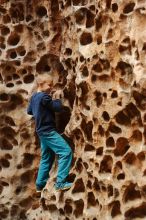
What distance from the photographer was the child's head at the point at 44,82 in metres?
5.96

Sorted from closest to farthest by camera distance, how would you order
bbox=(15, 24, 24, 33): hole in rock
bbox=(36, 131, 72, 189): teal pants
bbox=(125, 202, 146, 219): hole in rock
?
1. bbox=(125, 202, 146, 219): hole in rock
2. bbox=(36, 131, 72, 189): teal pants
3. bbox=(15, 24, 24, 33): hole in rock

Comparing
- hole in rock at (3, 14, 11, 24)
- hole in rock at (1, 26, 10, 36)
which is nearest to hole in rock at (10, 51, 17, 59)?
hole in rock at (1, 26, 10, 36)

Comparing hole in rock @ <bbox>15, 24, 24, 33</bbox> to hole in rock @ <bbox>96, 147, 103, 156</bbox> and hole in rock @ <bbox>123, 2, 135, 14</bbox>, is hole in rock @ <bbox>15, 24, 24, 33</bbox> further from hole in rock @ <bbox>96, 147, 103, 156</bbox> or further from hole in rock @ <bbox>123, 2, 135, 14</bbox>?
hole in rock @ <bbox>96, 147, 103, 156</bbox>

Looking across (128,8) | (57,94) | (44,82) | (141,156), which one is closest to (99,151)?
(141,156)

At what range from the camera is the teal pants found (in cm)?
567

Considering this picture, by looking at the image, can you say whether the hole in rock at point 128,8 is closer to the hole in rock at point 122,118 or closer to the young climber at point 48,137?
the hole in rock at point 122,118

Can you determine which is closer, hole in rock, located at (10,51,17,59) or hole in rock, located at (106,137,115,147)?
hole in rock, located at (106,137,115,147)

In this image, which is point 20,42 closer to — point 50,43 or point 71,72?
point 50,43

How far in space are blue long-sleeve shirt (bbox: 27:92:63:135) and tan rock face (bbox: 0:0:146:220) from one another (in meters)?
0.17

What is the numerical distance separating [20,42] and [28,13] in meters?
0.32

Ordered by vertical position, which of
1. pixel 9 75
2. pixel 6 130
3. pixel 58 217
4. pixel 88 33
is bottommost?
pixel 58 217

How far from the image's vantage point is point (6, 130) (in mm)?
6355

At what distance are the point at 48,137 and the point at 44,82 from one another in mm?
585

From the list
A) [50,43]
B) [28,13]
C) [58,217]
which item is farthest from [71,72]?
[58,217]
